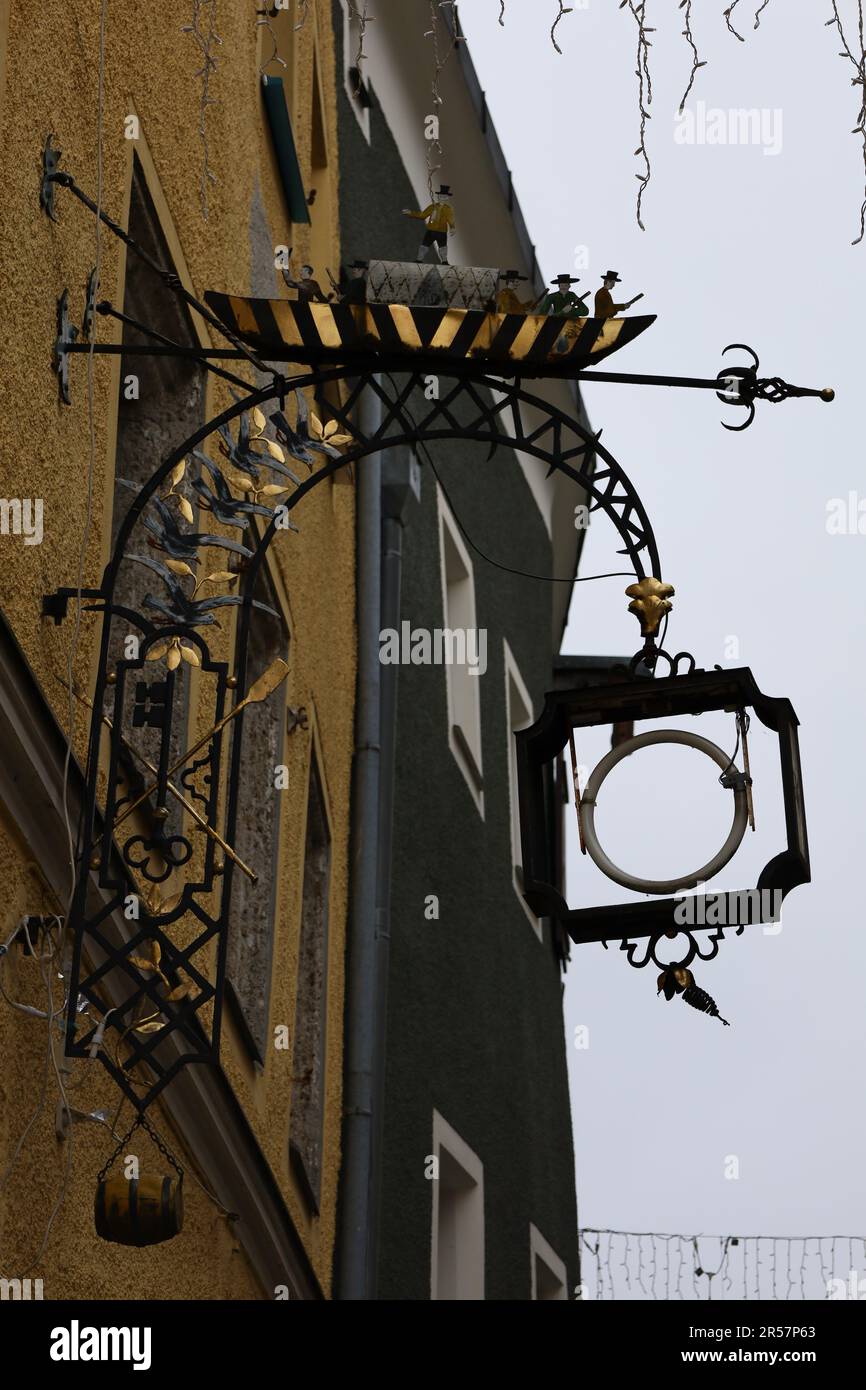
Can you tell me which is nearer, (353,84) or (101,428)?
(101,428)

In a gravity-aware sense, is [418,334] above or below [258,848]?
above

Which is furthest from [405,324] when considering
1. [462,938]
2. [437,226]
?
[462,938]

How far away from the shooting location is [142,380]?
6.76m

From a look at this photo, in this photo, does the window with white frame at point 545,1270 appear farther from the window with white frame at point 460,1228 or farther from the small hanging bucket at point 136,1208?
the small hanging bucket at point 136,1208

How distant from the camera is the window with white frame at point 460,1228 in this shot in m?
11.9

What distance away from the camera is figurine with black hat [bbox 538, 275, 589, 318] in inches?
183

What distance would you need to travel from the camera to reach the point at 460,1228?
12039 millimetres

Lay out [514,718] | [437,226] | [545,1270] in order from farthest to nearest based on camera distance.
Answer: [514,718] → [545,1270] → [437,226]

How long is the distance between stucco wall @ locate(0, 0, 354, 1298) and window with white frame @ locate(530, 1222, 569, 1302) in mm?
4606

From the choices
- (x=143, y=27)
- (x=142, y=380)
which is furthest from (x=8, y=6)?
(x=142, y=380)

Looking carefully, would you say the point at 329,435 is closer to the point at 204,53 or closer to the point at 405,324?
the point at 405,324

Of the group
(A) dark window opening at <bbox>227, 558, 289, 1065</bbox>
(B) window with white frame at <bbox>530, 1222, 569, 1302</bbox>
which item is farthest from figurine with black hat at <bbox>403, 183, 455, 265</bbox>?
(B) window with white frame at <bbox>530, 1222, 569, 1302</bbox>

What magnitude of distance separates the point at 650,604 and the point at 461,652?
9.13 meters

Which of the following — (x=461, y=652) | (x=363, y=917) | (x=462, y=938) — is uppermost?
(x=461, y=652)
